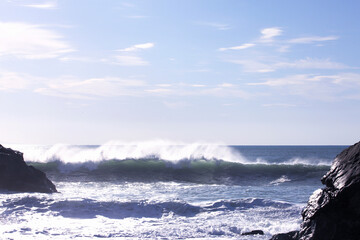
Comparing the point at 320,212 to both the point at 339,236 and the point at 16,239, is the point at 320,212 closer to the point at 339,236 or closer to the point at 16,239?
the point at 339,236

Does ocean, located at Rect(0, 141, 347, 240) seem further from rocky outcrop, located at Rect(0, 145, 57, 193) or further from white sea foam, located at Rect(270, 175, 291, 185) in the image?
rocky outcrop, located at Rect(0, 145, 57, 193)

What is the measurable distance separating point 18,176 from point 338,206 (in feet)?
47.4

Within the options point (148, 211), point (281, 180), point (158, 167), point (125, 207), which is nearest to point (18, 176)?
point (125, 207)

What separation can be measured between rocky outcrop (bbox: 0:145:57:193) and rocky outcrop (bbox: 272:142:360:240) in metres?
13.1

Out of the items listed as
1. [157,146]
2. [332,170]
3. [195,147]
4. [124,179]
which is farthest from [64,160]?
[332,170]

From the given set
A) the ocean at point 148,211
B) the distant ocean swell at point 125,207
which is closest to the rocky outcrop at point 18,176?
the ocean at point 148,211

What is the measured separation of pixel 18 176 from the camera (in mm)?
18750

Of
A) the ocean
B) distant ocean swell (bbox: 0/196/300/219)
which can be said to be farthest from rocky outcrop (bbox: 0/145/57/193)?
distant ocean swell (bbox: 0/196/300/219)

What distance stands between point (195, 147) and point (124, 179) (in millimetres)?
13153

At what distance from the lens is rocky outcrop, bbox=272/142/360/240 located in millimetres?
7363

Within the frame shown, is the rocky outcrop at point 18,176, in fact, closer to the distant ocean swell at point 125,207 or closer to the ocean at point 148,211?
the ocean at point 148,211

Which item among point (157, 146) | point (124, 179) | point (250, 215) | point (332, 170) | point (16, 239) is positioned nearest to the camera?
point (332, 170)

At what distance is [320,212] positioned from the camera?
781 centimetres

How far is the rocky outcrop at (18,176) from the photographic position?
18344 mm
